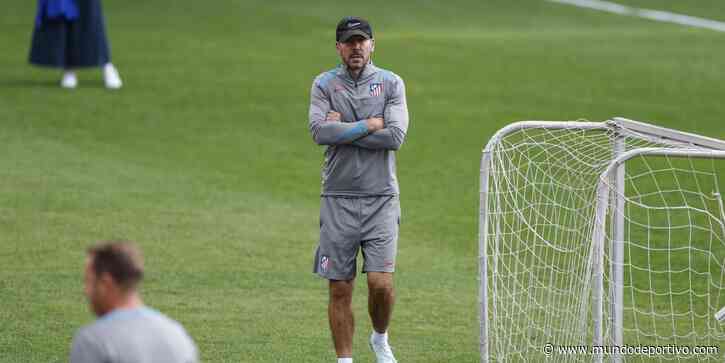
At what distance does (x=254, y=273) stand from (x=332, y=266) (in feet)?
9.42

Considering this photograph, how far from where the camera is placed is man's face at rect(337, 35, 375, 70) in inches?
295

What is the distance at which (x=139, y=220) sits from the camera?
12.0m

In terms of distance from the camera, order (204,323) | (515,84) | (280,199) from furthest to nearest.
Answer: (515,84) → (280,199) → (204,323)

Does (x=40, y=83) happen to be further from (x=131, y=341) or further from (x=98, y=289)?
(x=131, y=341)

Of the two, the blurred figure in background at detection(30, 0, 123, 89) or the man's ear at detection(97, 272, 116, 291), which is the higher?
the blurred figure in background at detection(30, 0, 123, 89)

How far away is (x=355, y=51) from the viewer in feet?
24.6

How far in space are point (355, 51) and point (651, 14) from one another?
21.0 m

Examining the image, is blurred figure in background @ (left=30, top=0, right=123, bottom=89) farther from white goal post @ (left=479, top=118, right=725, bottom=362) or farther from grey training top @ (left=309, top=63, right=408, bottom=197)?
grey training top @ (left=309, top=63, right=408, bottom=197)

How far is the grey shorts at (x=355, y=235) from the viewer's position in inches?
297

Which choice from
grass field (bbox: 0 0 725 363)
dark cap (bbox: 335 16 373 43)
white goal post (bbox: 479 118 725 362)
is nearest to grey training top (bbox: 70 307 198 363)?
white goal post (bbox: 479 118 725 362)

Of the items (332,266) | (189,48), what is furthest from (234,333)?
(189,48)

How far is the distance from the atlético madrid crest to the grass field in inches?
70.2

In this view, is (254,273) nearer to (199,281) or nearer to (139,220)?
(199,281)

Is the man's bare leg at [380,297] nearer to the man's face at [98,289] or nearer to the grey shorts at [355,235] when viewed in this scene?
the grey shorts at [355,235]
